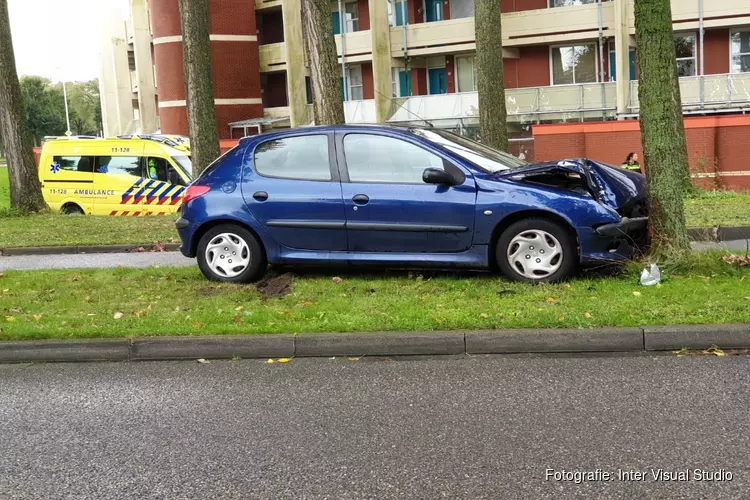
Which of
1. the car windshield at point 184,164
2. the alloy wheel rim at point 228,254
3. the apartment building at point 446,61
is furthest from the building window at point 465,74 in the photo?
the alloy wheel rim at point 228,254

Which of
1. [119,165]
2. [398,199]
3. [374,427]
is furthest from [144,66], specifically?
[374,427]

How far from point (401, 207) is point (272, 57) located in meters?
37.8

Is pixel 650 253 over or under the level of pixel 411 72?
under

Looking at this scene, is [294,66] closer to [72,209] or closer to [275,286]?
[72,209]

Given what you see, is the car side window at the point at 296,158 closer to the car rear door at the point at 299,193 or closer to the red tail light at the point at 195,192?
the car rear door at the point at 299,193

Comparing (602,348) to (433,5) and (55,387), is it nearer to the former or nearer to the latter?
(55,387)

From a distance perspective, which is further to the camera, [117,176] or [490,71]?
[117,176]

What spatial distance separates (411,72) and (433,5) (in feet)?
10.0

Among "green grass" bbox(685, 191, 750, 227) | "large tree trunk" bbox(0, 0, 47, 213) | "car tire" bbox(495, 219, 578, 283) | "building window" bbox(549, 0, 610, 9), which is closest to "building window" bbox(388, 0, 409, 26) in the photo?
"building window" bbox(549, 0, 610, 9)

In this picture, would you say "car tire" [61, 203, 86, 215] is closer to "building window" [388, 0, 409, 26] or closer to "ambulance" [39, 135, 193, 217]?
"ambulance" [39, 135, 193, 217]

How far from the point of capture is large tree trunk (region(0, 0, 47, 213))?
1886 centimetres

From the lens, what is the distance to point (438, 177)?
845cm

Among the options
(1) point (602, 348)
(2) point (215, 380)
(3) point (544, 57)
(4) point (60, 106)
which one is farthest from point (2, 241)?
(4) point (60, 106)

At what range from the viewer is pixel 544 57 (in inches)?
1439
